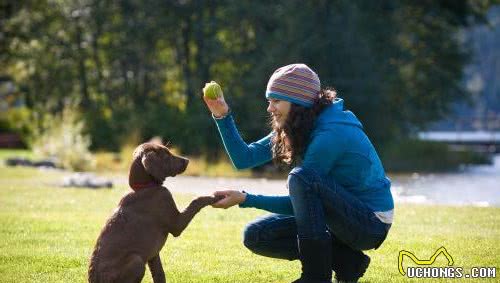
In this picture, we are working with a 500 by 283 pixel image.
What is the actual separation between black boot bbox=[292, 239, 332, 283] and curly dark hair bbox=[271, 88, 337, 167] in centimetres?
62

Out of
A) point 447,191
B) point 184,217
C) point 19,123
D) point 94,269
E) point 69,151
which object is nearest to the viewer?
point 94,269

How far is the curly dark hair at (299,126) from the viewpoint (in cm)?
494

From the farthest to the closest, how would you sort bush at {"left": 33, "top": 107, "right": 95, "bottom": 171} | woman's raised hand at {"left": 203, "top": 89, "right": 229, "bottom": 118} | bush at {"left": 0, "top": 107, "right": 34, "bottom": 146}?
bush at {"left": 0, "top": 107, "right": 34, "bottom": 146} < bush at {"left": 33, "top": 107, "right": 95, "bottom": 171} < woman's raised hand at {"left": 203, "top": 89, "right": 229, "bottom": 118}

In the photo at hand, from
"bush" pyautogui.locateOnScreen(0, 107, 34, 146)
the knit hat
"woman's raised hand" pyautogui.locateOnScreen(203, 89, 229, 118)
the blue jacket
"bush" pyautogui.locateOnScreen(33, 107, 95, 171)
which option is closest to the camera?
the blue jacket

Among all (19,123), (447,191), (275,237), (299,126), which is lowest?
(19,123)

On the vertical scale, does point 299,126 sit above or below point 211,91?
below

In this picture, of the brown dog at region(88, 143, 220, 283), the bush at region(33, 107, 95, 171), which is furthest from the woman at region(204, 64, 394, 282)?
the bush at region(33, 107, 95, 171)

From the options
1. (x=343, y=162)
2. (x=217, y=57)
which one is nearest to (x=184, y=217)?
(x=343, y=162)

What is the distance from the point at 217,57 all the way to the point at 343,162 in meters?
19.2

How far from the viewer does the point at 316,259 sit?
15.3 feet

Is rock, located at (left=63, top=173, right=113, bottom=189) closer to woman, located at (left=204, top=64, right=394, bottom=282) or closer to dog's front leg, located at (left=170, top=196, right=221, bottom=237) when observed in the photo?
woman, located at (left=204, top=64, right=394, bottom=282)

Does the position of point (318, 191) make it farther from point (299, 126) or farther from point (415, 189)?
point (415, 189)

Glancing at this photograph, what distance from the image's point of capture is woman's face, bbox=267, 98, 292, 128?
4965 millimetres

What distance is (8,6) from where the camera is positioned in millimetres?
31812
